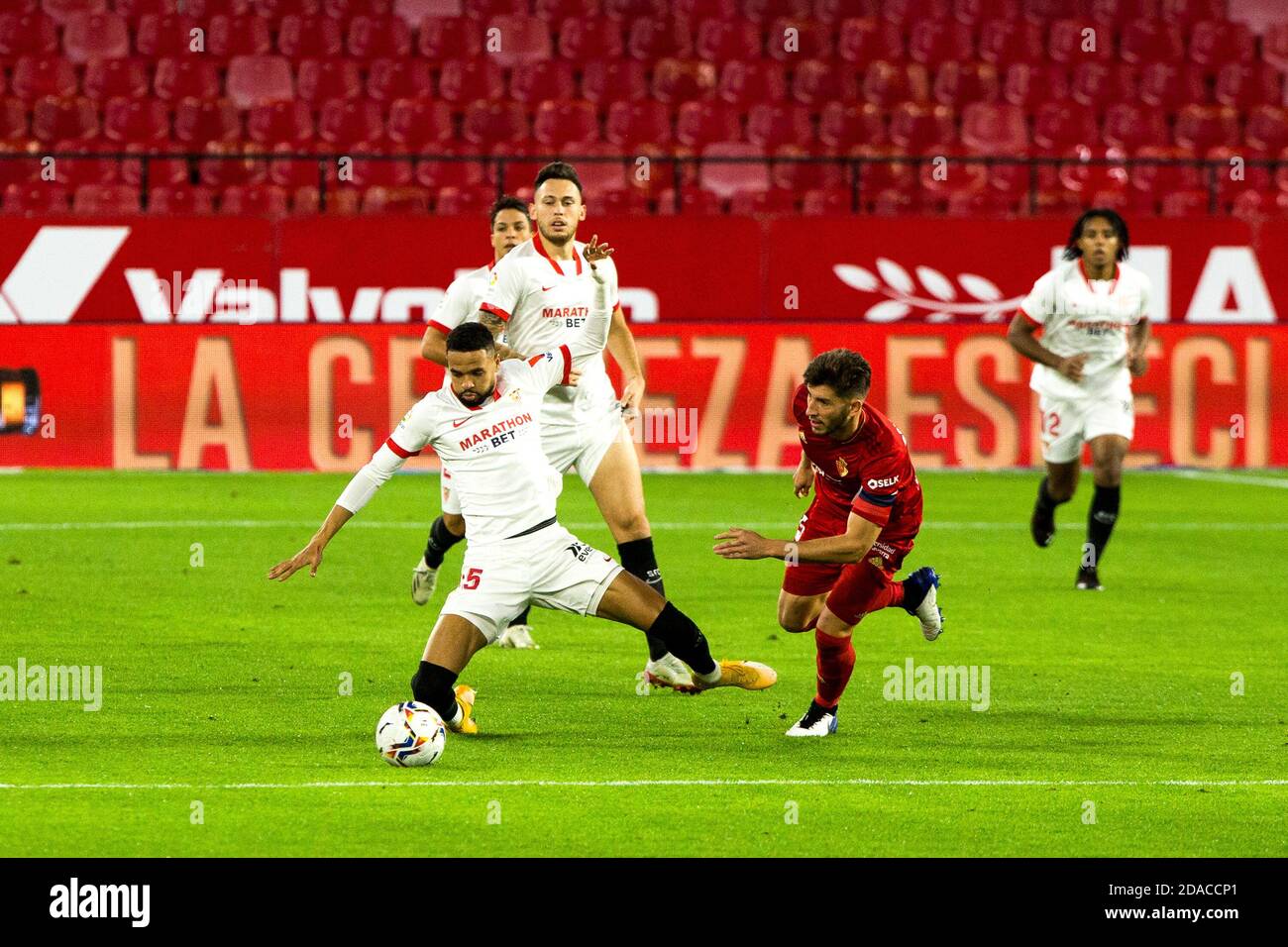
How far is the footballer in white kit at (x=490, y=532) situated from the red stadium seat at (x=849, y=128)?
16143mm

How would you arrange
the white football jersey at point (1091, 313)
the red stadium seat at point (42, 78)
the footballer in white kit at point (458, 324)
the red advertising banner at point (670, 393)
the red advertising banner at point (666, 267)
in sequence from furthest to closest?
1. the red stadium seat at point (42, 78)
2. the red advertising banner at point (666, 267)
3. the red advertising banner at point (670, 393)
4. the white football jersey at point (1091, 313)
5. the footballer in white kit at point (458, 324)

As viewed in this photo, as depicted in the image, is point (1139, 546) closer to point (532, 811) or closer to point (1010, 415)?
point (1010, 415)

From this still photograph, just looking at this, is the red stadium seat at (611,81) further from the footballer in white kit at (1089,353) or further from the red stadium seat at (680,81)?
the footballer in white kit at (1089,353)

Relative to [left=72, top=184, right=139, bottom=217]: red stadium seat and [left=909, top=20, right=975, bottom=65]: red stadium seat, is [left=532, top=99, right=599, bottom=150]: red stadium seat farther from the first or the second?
[left=72, top=184, right=139, bottom=217]: red stadium seat

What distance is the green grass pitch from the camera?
6.52m

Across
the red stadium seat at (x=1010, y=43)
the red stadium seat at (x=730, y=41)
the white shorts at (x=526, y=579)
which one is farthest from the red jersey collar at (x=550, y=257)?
the red stadium seat at (x=1010, y=43)

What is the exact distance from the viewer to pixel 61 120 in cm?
2316

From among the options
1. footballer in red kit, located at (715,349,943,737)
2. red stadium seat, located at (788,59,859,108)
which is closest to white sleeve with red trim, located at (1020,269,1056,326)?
footballer in red kit, located at (715,349,943,737)

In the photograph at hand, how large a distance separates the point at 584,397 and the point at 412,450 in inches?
81.4

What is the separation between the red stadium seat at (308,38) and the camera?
24.4 m

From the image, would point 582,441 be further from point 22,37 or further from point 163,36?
point 22,37


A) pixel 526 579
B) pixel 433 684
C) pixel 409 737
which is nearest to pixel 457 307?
pixel 526 579

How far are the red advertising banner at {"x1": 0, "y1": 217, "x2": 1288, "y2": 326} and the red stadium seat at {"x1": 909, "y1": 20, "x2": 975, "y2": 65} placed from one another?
172 inches

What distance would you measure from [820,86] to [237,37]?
21.7 ft
